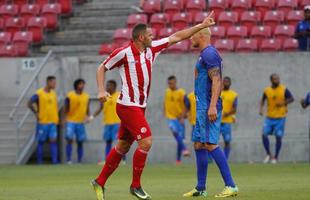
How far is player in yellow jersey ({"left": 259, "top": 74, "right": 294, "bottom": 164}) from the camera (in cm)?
2355

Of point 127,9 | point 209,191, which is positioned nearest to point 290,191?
point 209,191

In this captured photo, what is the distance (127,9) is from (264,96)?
648 cm

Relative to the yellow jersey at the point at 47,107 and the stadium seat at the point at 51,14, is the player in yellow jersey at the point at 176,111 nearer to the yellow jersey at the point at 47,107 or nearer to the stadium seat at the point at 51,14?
the yellow jersey at the point at 47,107

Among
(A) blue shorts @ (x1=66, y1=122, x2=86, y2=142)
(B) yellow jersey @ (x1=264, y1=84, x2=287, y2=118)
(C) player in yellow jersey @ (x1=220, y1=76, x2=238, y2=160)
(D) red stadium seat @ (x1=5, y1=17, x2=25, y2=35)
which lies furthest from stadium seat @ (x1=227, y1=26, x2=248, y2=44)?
(D) red stadium seat @ (x1=5, y1=17, x2=25, y2=35)

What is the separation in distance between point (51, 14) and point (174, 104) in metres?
6.00

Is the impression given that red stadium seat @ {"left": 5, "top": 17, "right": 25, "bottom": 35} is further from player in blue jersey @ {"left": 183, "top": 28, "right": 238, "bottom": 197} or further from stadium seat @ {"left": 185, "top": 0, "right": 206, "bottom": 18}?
player in blue jersey @ {"left": 183, "top": 28, "right": 238, "bottom": 197}

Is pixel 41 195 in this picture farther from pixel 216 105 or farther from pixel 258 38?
pixel 258 38

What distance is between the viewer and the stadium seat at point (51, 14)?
92.8 ft

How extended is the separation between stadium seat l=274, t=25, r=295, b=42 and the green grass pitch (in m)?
5.45

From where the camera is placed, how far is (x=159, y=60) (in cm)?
2534

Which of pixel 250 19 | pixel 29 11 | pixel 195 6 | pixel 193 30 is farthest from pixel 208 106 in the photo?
pixel 29 11

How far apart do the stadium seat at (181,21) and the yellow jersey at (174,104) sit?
2.83 m

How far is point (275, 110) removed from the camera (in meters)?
23.9

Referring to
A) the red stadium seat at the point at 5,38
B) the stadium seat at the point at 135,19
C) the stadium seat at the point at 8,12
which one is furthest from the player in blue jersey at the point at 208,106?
the stadium seat at the point at 8,12
